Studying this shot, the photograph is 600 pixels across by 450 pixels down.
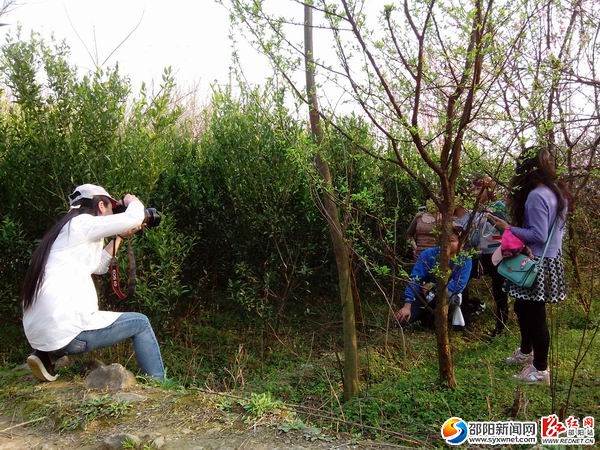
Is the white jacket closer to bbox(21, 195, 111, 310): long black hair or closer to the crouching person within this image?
bbox(21, 195, 111, 310): long black hair

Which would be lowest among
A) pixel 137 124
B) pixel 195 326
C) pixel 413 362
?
pixel 413 362

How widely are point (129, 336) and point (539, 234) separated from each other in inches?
115

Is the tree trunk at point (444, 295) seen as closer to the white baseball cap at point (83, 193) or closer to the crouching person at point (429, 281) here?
the crouching person at point (429, 281)

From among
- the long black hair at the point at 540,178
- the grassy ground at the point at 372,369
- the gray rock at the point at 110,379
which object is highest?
the long black hair at the point at 540,178

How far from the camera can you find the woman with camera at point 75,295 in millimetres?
3268

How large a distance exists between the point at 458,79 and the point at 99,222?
2.39 m

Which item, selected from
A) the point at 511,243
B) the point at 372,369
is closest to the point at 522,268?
the point at 511,243

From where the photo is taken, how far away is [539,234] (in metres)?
3.72

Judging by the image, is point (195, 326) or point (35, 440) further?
point (195, 326)

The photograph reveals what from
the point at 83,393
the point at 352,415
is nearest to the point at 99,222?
the point at 83,393

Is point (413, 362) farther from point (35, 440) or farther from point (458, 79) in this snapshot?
point (35, 440)

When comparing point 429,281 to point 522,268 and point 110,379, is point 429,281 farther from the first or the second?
point 110,379

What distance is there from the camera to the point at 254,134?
5137mm

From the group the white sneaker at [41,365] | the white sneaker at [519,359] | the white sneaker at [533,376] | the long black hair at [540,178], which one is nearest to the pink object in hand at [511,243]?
the long black hair at [540,178]
